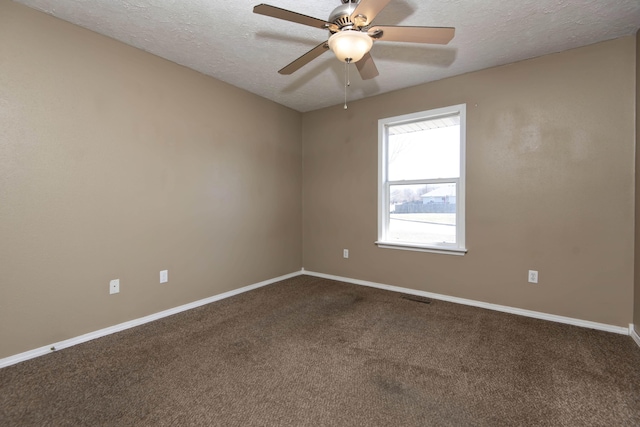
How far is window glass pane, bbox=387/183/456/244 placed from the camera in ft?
11.2

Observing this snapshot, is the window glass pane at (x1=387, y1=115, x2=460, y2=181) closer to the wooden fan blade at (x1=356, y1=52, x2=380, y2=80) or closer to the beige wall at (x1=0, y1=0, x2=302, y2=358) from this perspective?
the wooden fan blade at (x1=356, y1=52, x2=380, y2=80)

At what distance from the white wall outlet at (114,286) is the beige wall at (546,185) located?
290 centimetres

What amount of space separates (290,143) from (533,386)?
3754 millimetres

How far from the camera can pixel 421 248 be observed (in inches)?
139

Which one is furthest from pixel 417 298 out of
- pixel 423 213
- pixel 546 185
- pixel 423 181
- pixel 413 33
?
pixel 413 33

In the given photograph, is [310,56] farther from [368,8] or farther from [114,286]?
[114,286]

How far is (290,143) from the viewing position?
439cm

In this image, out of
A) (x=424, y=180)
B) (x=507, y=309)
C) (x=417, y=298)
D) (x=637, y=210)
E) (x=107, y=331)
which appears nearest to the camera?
(x=637, y=210)

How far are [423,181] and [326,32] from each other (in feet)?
6.50

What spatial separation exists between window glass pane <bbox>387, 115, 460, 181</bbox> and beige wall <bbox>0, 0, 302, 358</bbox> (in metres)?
1.85

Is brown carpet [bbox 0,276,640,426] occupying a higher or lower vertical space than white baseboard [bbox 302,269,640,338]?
lower

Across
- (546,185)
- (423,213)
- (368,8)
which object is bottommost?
(423,213)

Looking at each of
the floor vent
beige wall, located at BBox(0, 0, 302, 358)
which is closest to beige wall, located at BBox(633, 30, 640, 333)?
the floor vent

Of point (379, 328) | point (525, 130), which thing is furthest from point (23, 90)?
point (525, 130)
